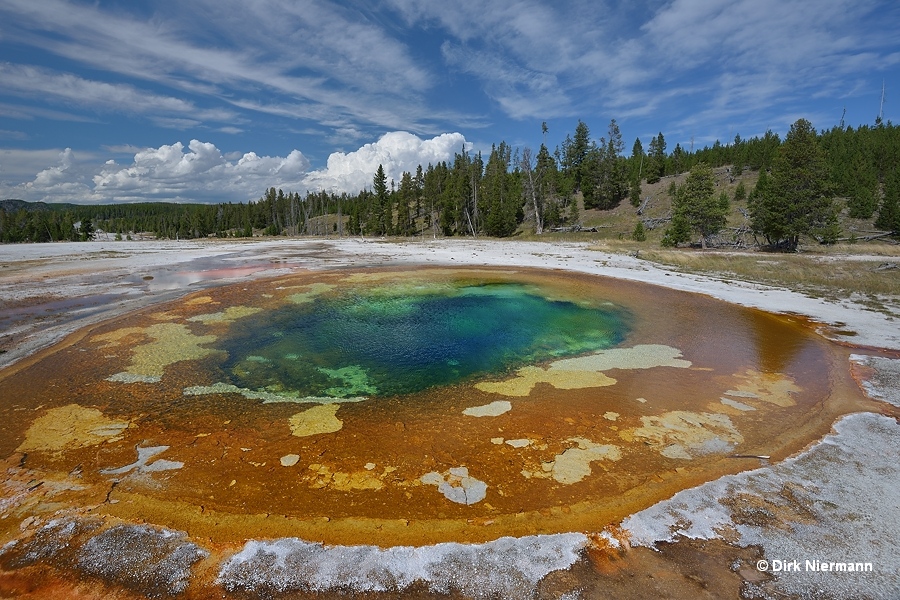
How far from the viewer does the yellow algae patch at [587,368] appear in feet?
27.6

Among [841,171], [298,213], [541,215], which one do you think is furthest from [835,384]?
[298,213]

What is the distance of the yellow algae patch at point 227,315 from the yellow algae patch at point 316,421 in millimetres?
7416

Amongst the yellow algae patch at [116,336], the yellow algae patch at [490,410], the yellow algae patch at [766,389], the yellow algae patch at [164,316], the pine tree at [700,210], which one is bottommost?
the yellow algae patch at [490,410]

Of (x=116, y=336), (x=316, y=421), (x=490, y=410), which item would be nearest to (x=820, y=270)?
(x=490, y=410)

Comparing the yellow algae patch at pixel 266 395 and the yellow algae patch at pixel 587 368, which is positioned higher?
the yellow algae patch at pixel 587 368

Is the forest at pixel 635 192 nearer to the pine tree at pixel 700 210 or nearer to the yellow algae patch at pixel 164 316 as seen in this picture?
the pine tree at pixel 700 210

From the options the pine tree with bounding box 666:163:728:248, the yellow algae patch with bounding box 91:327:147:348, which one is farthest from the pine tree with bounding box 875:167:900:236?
the yellow algae patch with bounding box 91:327:147:348

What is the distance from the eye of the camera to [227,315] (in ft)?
44.7

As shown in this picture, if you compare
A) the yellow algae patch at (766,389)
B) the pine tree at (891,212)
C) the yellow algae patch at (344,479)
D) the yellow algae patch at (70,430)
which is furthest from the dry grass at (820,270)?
the yellow algae patch at (70,430)

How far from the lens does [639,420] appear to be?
6828mm

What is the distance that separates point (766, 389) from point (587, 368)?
3435mm

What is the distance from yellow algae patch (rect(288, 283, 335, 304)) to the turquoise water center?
42 mm

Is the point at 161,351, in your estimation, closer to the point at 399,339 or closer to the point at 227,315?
the point at 227,315

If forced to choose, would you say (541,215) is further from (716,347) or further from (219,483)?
(219,483)
